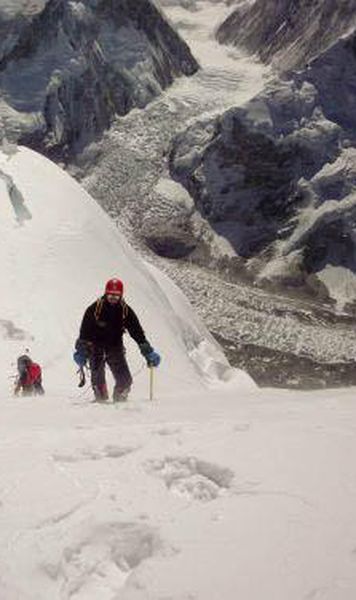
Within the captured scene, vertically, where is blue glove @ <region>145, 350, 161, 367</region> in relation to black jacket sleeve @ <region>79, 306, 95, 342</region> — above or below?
below

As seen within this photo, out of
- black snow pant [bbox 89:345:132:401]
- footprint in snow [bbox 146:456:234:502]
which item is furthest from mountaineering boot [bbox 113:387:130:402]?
footprint in snow [bbox 146:456:234:502]

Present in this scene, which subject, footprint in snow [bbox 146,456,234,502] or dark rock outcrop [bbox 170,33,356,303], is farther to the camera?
dark rock outcrop [bbox 170,33,356,303]

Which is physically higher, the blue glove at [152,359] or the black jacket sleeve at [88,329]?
the black jacket sleeve at [88,329]

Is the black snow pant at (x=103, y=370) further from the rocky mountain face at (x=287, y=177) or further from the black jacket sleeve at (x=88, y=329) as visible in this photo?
the rocky mountain face at (x=287, y=177)

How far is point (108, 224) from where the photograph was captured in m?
55.3

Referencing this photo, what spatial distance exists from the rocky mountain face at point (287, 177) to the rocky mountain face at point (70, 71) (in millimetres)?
20333

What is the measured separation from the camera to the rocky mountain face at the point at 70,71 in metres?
181

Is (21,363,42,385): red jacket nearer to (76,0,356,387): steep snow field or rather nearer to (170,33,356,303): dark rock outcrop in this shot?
(76,0,356,387): steep snow field

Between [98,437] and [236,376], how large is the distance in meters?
34.9

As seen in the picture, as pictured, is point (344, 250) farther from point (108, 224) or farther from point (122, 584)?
point (122, 584)

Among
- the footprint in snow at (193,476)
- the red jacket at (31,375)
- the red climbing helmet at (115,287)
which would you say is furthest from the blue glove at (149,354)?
the footprint in snow at (193,476)

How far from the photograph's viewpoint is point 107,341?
17.8m

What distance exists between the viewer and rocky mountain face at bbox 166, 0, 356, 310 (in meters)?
156

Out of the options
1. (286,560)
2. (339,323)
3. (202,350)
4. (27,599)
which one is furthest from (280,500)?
(339,323)
